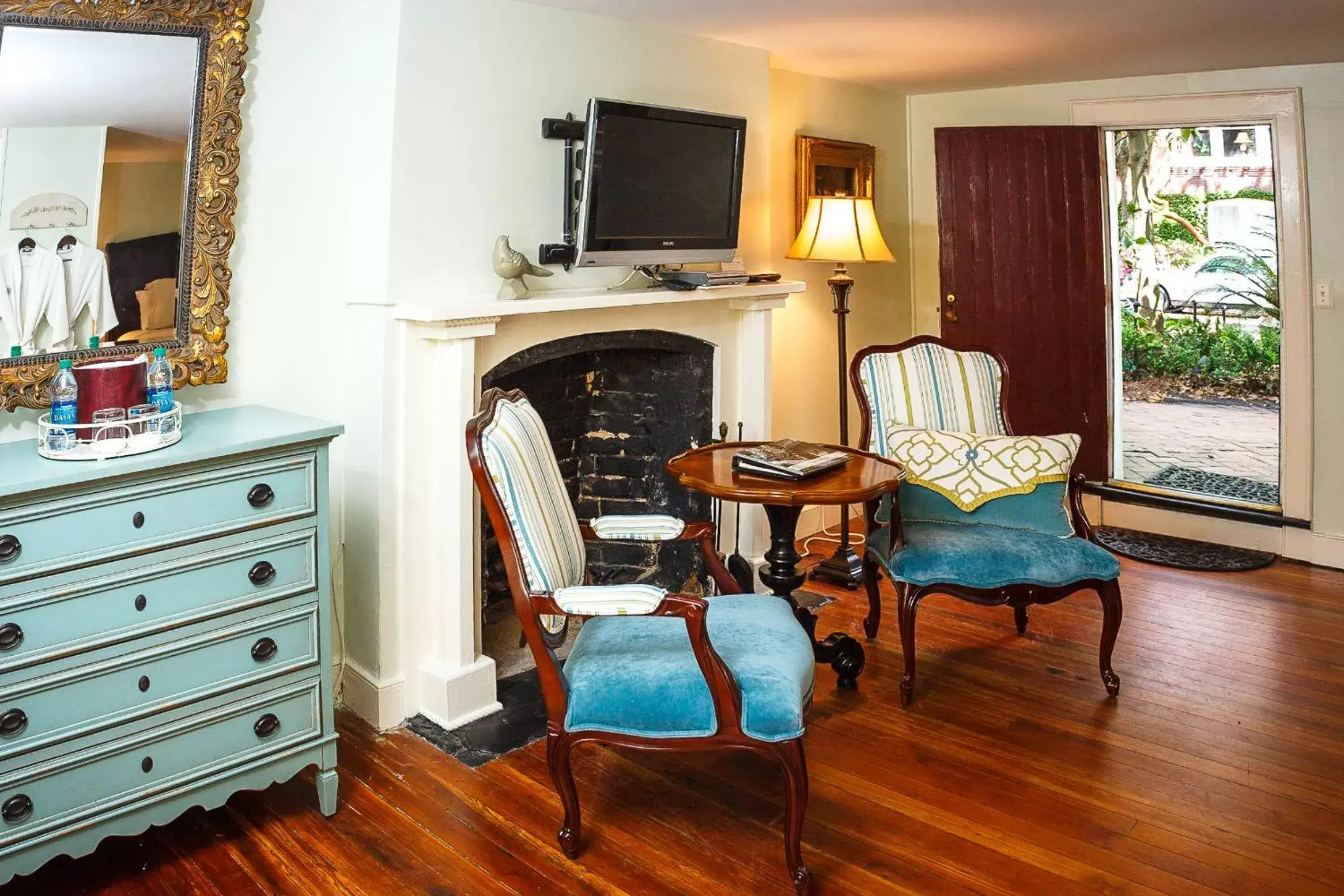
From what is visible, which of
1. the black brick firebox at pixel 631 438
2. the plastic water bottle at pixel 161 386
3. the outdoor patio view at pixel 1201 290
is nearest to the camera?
the plastic water bottle at pixel 161 386

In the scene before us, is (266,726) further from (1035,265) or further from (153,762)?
(1035,265)

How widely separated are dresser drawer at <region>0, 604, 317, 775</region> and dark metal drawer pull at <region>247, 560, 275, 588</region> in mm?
89

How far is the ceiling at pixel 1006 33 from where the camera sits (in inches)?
130

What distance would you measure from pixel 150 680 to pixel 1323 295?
4631mm

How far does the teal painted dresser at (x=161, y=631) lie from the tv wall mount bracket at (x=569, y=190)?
3.32 ft

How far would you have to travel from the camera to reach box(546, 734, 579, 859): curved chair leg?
2324mm

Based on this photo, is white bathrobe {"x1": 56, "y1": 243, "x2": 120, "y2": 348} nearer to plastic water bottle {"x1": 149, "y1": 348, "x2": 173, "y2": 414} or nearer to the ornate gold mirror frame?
the ornate gold mirror frame

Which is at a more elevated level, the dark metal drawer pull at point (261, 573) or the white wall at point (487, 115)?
the white wall at point (487, 115)

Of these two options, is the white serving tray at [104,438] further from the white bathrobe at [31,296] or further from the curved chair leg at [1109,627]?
the curved chair leg at [1109,627]

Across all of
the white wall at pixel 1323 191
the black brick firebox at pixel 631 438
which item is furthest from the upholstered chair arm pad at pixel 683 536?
the white wall at pixel 1323 191

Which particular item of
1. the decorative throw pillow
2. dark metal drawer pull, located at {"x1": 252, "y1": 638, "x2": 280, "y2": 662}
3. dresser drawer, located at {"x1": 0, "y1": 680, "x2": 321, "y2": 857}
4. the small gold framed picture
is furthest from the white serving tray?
the small gold framed picture

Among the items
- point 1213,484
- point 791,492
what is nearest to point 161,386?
point 791,492

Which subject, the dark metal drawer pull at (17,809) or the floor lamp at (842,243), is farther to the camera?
the floor lamp at (842,243)

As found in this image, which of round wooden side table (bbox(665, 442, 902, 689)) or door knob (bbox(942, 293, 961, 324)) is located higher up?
door knob (bbox(942, 293, 961, 324))
